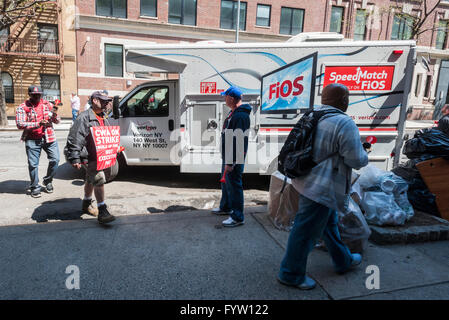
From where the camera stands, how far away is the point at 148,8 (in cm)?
2050

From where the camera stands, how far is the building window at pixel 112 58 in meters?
20.0

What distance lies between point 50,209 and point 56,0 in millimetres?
20507

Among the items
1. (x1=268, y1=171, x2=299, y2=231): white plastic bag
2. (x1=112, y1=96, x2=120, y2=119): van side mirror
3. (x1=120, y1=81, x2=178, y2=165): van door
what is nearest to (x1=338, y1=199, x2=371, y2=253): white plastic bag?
(x1=268, y1=171, x2=299, y2=231): white plastic bag

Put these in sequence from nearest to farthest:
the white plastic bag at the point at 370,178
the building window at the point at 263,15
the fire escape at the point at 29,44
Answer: the white plastic bag at the point at 370,178 < the fire escape at the point at 29,44 < the building window at the point at 263,15

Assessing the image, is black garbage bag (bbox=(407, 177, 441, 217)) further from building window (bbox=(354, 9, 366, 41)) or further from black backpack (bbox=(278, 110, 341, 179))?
building window (bbox=(354, 9, 366, 41))

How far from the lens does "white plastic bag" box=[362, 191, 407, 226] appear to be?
3.75 metres

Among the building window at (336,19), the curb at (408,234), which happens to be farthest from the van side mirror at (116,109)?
the building window at (336,19)

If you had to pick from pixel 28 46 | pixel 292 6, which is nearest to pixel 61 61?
pixel 28 46

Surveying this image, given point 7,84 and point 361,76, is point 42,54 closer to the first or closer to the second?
point 7,84

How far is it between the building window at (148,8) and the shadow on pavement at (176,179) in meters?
16.4

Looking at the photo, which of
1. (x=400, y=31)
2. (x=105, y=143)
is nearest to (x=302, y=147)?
(x=105, y=143)

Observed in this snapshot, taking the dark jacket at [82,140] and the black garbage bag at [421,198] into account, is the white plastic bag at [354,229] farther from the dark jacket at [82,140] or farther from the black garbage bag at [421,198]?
the dark jacket at [82,140]
